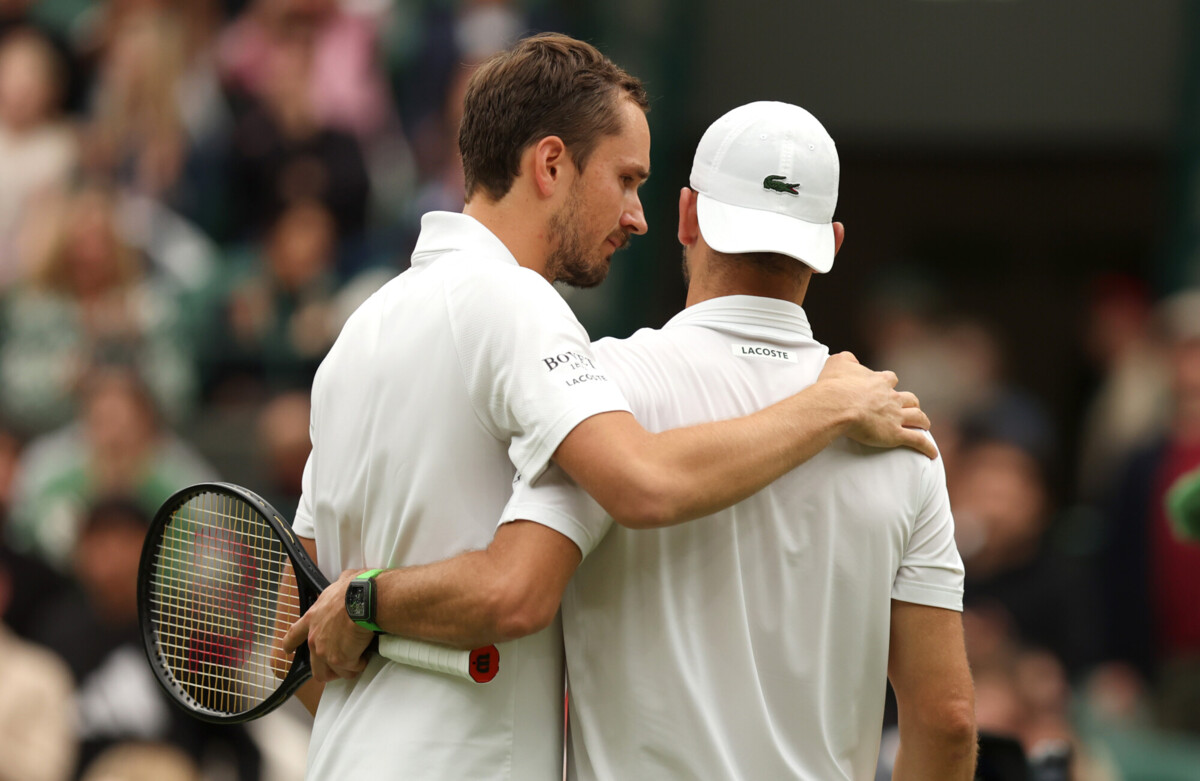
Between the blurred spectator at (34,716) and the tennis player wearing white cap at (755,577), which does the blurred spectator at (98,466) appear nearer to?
the blurred spectator at (34,716)

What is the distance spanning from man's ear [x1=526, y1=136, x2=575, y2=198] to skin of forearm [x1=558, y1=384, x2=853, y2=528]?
513mm

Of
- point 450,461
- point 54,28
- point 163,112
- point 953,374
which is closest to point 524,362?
point 450,461

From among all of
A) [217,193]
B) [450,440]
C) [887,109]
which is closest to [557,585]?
[450,440]

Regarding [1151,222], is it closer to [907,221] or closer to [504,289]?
[907,221]

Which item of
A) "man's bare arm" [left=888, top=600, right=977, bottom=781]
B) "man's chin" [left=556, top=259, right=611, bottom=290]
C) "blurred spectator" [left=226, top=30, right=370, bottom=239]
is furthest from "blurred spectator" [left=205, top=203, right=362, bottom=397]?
"man's bare arm" [left=888, top=600, right=977, bottom=781]

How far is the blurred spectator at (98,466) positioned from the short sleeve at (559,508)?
180 inches

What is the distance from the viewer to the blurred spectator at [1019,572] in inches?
209

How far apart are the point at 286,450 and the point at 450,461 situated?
448 centimetres

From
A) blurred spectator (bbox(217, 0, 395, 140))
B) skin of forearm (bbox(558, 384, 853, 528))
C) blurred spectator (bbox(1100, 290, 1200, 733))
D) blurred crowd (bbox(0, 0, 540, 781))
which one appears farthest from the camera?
blurred spectator (bbox(217, 0, 395, 140))

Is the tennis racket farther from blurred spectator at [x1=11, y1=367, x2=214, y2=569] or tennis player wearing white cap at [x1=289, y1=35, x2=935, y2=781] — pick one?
blurred spectator at [x1=11, y1=367, x2=214, y2=569]

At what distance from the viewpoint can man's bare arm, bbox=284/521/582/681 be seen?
6.88 feet

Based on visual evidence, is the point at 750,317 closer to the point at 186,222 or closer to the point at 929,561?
the point at 929,561

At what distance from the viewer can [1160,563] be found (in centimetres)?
568

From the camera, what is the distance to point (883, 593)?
230cm
